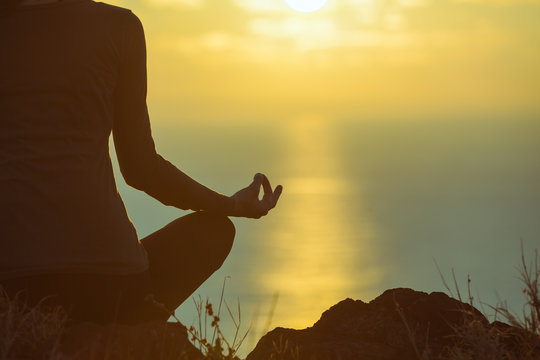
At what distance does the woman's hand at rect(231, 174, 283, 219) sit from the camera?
391cm

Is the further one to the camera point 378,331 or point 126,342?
point 378,331

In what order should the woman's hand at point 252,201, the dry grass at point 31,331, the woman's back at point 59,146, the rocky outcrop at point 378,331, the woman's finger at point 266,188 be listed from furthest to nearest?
the woman's finger at point 266,188 < the woman's hand at point 252,201 < the rocky outcrop at point 378,331 < the woman's back at point 59,146 < the dry grass at point 31,331

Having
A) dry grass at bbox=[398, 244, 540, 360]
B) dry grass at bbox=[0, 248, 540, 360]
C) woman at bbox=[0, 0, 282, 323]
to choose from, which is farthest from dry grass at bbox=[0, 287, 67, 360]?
dry grass at bbox=[398, 244, 540, 360]

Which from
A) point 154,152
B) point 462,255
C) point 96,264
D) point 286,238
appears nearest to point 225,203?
point 154,152

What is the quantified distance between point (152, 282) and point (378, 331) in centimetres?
111

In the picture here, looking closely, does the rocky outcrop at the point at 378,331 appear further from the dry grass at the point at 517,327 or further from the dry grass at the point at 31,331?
the dry grass at the point at 31,331

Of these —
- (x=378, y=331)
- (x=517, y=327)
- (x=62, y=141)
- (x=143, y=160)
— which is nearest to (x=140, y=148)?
(x=143, y=160)

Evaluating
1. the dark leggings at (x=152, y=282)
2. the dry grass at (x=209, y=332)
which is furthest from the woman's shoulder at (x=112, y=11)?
the dry grass at (x=209, y=332)

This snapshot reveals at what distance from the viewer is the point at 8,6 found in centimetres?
311

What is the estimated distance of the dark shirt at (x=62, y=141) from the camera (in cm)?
300

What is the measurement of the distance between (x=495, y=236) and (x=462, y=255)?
21203 mm

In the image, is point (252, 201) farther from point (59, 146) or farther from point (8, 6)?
point (8, 6)

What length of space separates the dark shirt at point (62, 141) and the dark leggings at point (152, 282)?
70 mm

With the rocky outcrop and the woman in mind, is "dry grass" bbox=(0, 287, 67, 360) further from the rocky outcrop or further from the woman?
the rocky outcrop
